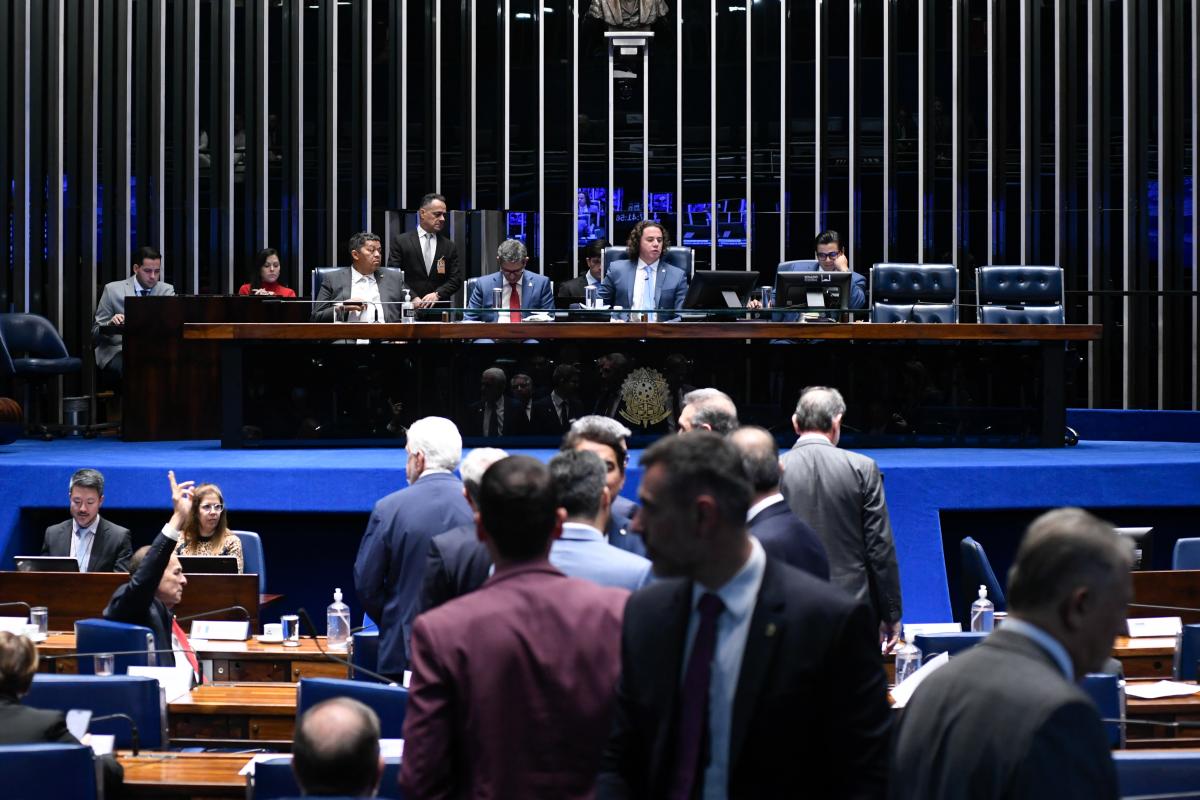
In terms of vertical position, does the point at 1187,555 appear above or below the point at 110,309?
below

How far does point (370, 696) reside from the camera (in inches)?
140

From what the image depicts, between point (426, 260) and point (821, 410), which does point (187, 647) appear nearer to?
point (821, 410)

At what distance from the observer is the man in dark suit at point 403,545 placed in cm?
438

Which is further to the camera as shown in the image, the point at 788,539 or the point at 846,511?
the point at 846,511

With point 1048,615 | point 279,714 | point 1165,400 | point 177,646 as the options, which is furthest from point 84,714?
point 1165,400

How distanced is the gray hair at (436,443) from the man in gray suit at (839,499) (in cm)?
114

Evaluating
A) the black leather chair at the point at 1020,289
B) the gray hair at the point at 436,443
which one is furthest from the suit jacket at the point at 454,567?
the black leather chair at the point at 1020,289

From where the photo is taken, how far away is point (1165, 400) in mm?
Answer: 12227

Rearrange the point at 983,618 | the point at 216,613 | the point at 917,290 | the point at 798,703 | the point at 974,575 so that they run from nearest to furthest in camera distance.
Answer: the point at 798,703 < the point at 983,618 < the point at 216,613 < the point at 974,575 < the point at 917,290

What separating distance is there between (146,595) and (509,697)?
2.81m

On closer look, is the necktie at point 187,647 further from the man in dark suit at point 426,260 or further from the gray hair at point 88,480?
the man in dark suit at point 426,260

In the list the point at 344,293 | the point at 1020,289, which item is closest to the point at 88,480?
the point at 344,293

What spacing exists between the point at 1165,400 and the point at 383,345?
7.09 m

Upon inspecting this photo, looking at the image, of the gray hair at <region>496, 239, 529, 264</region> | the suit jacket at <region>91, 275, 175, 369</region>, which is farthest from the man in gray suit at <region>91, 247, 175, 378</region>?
the gray hair at <region>496, 239, 529, 264</region>
